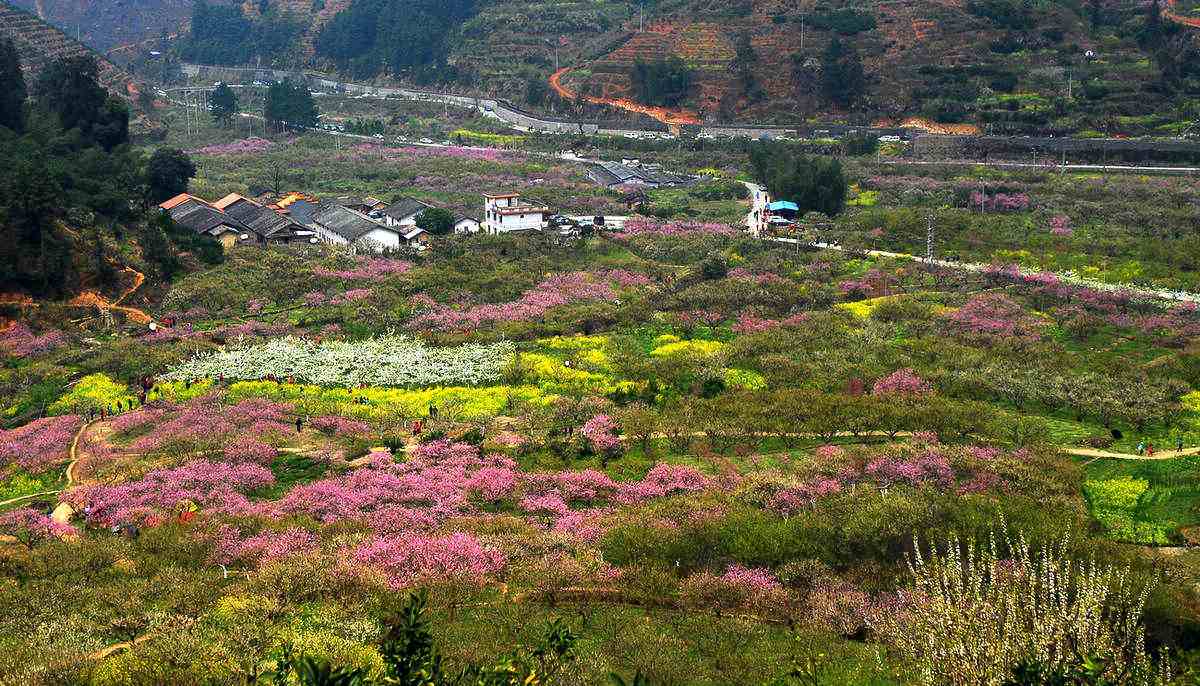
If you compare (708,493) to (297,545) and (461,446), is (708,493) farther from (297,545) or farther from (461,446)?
(297,545)

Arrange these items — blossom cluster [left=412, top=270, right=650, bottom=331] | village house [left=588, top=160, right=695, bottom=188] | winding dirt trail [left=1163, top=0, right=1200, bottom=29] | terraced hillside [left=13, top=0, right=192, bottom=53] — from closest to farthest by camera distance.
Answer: blossom cluster [left=412, top=270, right=650, bottom=331]
village house [left=588, top=160, right=695, bottom=188]
winding dirt trail [left=1163, top=0, right=1200, bottom=29]
terraced hillside [left=13, top=0, right=192, bottom=53]

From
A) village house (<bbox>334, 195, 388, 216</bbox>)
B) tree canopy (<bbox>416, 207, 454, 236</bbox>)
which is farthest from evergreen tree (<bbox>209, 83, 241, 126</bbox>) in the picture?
tree canopy (<bbox>416, 207, 454, 236</bbox>)

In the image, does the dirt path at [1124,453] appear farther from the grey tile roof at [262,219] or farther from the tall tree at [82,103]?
the tall tree at [82,103]

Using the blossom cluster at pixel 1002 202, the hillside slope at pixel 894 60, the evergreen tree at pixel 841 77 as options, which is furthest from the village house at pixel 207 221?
the evergreen tree at pixel 841 77

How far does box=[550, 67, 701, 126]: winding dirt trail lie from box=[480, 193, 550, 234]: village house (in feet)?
138

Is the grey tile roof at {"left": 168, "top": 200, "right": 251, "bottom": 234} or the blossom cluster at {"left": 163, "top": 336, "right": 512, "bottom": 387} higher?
the grey tile roof at {"left": 168, "top": 200, "right": 251, "bottom": 234}

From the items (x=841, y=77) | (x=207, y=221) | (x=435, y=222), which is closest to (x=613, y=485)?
(x=435, y=222)

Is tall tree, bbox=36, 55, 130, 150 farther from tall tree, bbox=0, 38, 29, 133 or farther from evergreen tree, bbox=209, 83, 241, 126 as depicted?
evergreen tree, bbox=209, 83, 241, 126

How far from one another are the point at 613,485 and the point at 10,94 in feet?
162

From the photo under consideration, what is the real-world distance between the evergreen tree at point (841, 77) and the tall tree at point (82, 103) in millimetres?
59499

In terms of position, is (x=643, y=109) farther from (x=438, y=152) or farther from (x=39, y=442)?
(x=39, y=442)

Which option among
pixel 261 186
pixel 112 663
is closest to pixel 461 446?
pixel 112 663

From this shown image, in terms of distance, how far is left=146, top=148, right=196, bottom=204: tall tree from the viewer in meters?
57.6

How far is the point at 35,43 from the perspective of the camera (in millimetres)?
93625
